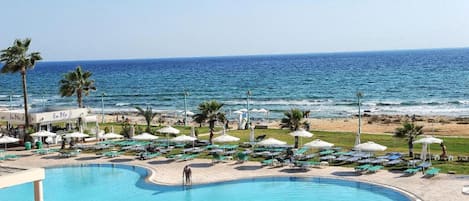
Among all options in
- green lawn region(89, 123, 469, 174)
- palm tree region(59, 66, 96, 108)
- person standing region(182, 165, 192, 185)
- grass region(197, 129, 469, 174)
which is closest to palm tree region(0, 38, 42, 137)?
palm tree region(59, 66, 96, 108)

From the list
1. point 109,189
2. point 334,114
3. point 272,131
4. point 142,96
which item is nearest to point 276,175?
point 109,189

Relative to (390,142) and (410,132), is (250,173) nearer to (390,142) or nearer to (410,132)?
(410,132)

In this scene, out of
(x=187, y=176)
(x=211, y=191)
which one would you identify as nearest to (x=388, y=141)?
(x=211, y=191)

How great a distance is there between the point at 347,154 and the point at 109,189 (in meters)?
12.9

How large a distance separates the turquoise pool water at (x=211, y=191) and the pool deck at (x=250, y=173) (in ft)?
2.38

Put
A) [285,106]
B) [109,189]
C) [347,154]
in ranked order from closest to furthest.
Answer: [109,189] → [347,154] → [285,106]

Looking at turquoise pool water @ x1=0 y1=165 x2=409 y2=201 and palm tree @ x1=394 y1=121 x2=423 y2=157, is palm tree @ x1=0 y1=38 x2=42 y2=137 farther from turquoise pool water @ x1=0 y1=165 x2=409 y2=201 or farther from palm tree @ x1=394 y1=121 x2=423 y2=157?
palm tree @ x1=394 y1=121 x2=423 y2=157

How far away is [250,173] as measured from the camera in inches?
1070

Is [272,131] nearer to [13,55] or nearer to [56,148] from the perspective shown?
[56,148]

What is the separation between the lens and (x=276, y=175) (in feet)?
87.3

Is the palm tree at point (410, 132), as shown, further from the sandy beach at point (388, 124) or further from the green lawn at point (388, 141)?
the sandy beach at point (388, 124)

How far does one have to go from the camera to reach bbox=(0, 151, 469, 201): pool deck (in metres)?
22.5

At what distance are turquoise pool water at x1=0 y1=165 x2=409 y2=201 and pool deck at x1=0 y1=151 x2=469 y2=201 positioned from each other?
0.73 metres

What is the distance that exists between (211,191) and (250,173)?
11.5 feet
